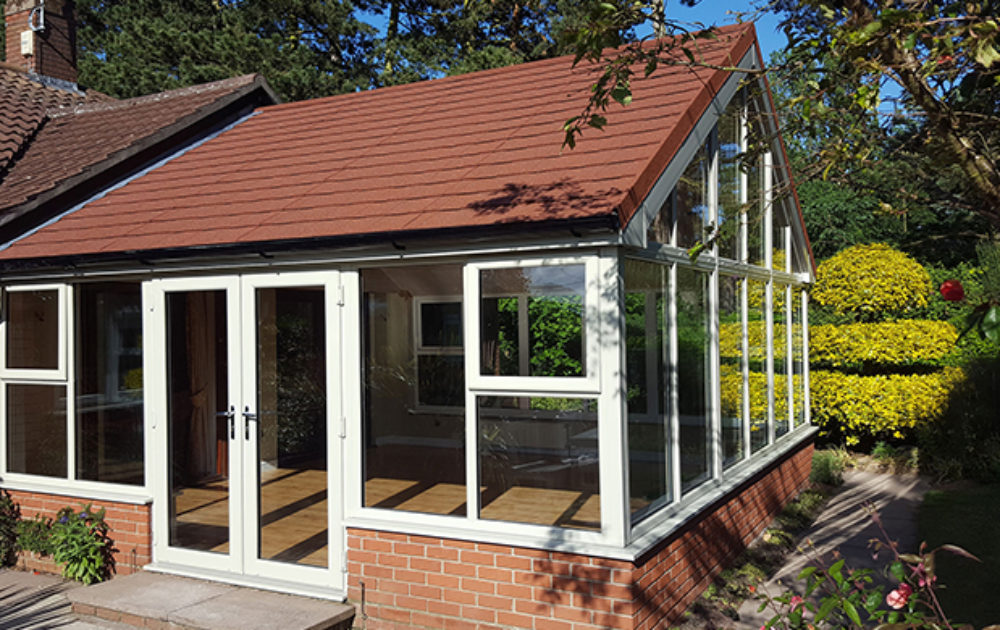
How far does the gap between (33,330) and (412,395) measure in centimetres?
356

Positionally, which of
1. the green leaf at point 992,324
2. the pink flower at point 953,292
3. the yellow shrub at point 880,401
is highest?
the pink flower at point 953,292

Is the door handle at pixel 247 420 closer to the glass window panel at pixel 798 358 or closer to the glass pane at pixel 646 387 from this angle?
the glass pane at pixel 646 387

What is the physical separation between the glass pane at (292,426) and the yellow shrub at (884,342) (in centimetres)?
917

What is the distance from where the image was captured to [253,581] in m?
6.22

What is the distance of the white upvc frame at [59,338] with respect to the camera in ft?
23.6

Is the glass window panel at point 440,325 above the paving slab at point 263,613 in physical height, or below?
above

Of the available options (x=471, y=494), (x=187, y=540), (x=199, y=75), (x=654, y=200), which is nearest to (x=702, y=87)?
(x=654, y=200)

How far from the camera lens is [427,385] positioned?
26.9 feet

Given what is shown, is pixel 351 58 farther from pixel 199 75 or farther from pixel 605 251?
pixel 605 251

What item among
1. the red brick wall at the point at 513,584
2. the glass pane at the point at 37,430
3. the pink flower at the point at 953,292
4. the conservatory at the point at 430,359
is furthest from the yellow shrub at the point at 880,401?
the glass pane at the point at 37,430

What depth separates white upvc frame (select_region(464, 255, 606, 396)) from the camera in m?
5.12

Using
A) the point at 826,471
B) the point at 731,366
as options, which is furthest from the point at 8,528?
the point at 826,471

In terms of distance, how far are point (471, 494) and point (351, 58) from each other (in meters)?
19.8

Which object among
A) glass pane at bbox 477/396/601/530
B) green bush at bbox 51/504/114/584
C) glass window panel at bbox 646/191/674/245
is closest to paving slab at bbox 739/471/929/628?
glass pane at bbox 477/396/601/530
